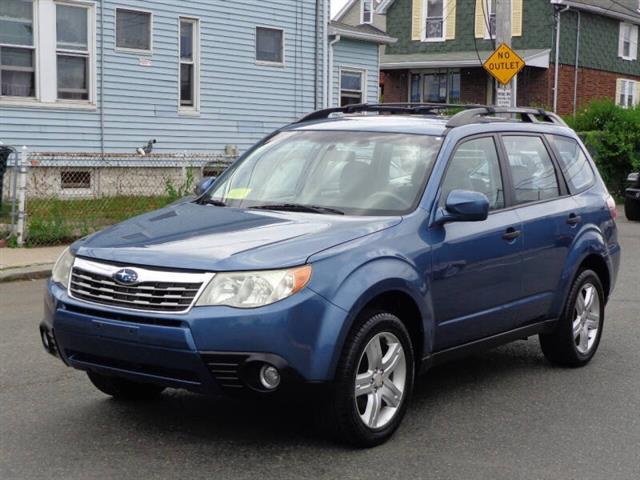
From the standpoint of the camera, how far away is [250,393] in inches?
186

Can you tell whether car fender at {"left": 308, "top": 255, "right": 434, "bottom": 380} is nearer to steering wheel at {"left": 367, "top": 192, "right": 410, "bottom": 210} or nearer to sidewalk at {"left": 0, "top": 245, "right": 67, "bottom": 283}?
steering wheel at {"left": 367, "top": 192, "right": 410, "bottom": 210}

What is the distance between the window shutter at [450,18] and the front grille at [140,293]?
113 ft

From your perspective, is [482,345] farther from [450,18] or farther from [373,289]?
[450,18]

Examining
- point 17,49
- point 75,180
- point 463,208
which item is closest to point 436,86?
point 17,49

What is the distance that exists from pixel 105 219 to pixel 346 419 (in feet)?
31.1

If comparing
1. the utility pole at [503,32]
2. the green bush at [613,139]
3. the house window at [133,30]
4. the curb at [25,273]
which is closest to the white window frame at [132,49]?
the house window at [133,30]

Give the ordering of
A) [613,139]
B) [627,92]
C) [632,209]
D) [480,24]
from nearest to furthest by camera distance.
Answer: [632,209] < [613,139] < [480,24] < [627,92]

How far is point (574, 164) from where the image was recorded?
736 centimetres

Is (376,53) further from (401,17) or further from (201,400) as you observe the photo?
(201,400)

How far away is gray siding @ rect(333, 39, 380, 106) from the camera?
2425 centimetres

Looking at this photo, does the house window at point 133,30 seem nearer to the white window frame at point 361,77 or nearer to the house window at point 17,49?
the house window at point 17,49

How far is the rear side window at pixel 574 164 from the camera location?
7191mm

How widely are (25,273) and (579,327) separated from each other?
6534mm

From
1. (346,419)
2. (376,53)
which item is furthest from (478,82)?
(346,419)
